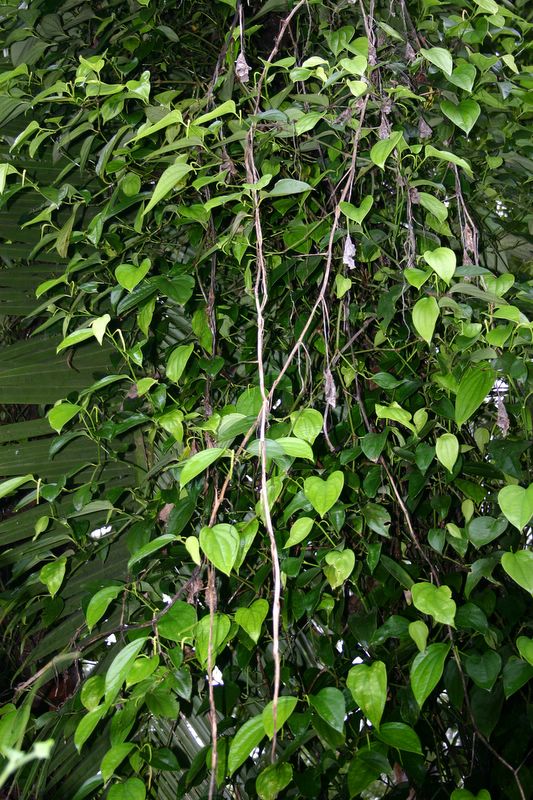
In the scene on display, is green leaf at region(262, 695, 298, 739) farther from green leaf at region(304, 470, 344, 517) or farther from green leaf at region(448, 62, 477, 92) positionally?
green leaf at region(448, 62, 477, 92)

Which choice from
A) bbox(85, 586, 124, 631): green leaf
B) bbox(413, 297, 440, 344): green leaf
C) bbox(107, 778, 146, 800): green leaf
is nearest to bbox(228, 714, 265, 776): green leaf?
bbox(107, 778, 146, 800): green leaf

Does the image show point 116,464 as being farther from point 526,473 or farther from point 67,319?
point 526,473

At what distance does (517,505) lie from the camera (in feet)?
2.53

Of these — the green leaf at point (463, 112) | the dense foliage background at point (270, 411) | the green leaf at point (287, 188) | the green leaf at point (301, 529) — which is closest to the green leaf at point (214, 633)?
the dense foliage background at point (270, 411)

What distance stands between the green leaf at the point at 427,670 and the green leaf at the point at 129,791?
1.00 feet

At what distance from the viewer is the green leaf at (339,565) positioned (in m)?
0.89

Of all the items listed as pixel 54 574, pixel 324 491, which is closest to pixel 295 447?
pixel 324 491

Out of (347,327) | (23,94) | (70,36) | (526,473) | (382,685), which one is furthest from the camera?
(70,36)

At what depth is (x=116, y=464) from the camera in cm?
124

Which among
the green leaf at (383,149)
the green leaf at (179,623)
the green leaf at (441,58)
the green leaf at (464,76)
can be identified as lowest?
the green leaf at (179,623)

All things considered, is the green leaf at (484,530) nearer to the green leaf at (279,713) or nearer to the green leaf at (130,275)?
the green leaf at (279,713)

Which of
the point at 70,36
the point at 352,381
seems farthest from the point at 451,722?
the point at 70,36

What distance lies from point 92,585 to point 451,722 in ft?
1.81

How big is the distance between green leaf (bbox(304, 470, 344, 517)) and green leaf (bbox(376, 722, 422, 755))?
26 cm
